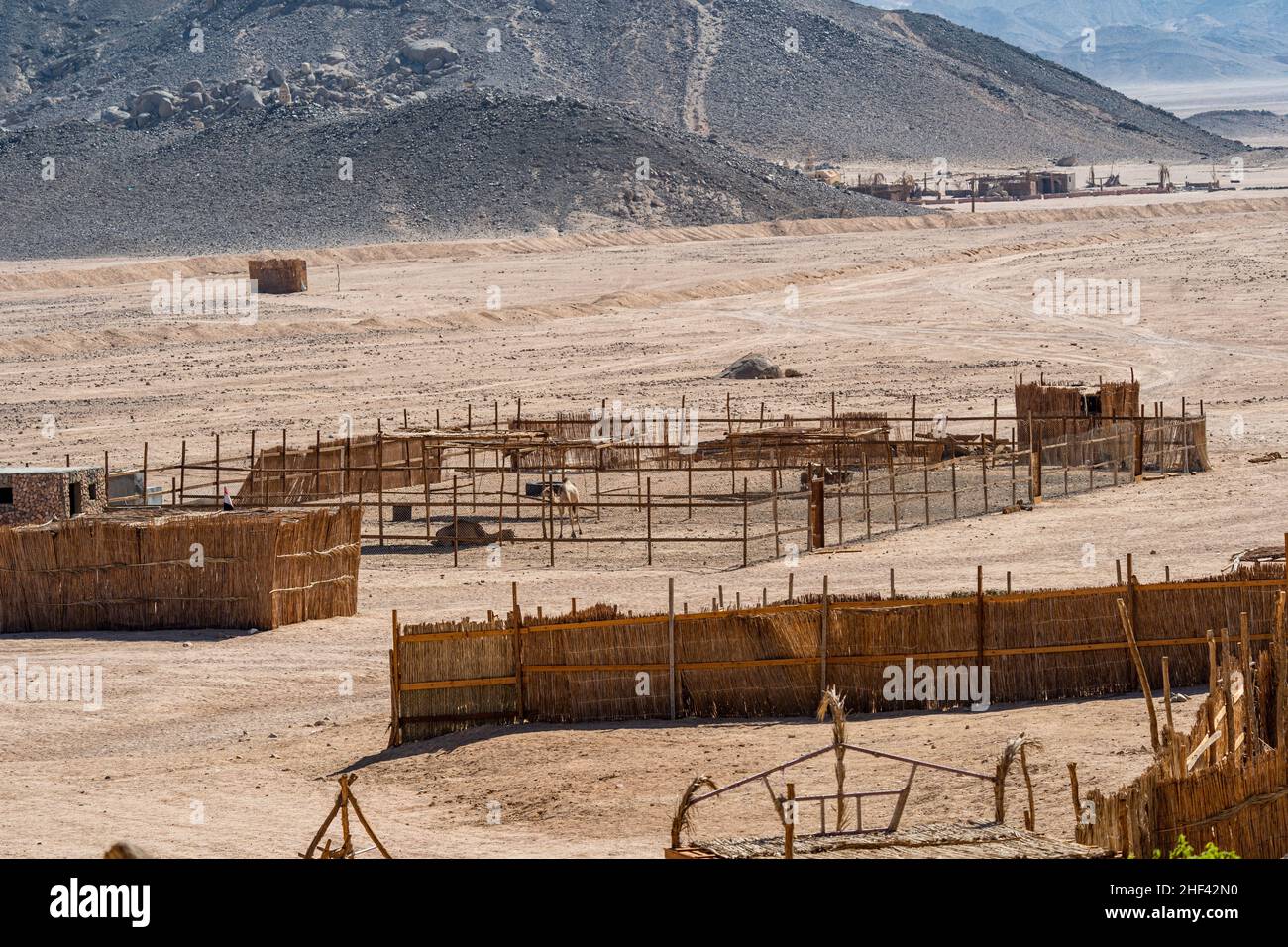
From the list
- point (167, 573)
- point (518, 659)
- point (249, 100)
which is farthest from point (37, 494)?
point (249, 100)

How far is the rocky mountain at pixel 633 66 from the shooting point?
479 feet

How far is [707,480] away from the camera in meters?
35.0

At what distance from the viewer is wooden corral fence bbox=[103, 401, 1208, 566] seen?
29.7 metres

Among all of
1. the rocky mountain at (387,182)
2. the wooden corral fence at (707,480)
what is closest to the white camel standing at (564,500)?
the wooden corral fence at (707,480)

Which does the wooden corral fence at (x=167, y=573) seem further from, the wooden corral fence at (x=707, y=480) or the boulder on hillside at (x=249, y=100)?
the boulder on hillside at (x=249, y=100)

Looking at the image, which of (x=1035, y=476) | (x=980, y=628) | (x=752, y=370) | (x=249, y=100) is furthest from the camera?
(x=249, y=100)

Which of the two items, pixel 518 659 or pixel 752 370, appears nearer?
pixel 518 659

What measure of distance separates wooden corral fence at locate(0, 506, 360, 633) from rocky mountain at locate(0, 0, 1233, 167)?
11451 cm

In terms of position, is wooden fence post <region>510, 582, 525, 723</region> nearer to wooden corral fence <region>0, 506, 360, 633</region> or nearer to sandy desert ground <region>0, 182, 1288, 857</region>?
sandy desert ground <region>0, 182, 1288, 857</region>

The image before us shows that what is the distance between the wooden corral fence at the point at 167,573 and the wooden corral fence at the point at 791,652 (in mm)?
6105

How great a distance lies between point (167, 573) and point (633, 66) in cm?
13470

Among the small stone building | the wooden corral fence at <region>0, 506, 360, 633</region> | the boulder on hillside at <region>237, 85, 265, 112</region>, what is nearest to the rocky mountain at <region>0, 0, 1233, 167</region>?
the boulder on hillside at <region>237, 85, 265, 112</region>

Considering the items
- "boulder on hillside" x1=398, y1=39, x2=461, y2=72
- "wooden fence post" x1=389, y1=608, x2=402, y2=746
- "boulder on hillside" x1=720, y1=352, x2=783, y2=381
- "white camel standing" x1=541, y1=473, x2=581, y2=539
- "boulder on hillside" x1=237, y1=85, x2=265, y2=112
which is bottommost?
"wooden fence post" x1=389, y1=608, x2=402, y2=746

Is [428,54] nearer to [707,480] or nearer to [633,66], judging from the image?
[633,66]
